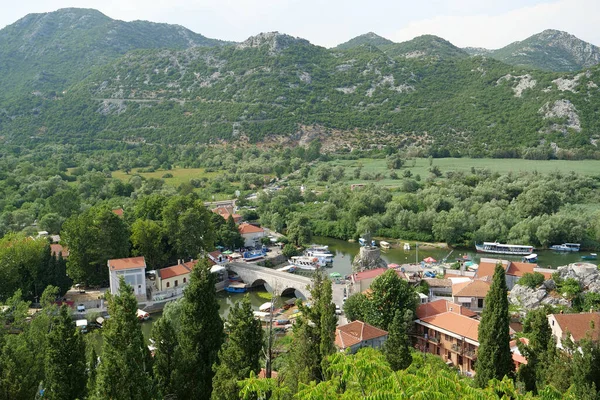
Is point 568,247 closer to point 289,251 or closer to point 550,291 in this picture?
point 550,291

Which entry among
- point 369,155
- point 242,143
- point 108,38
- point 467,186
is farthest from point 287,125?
point 108,38

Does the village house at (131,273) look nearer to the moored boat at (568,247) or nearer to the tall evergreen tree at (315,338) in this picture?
the tall evergreen tree at (315,338)

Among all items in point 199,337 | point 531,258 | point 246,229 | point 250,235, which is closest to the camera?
point 199,337

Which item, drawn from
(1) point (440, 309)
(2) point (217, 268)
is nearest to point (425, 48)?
(2) point (217, 268)

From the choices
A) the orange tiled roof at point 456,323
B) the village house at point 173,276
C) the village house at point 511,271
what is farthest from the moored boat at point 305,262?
the orange tiled roof at point 456,323

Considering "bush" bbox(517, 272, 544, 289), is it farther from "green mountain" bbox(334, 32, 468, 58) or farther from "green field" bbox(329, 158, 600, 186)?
"green mountain" bbox(334, 32, 468, 58)

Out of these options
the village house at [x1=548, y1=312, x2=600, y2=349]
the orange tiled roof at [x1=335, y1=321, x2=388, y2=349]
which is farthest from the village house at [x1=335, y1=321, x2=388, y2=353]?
the village house at [x1=548, y1=312, x2=600, y2=349]

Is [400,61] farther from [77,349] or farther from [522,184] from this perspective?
[77,349]
